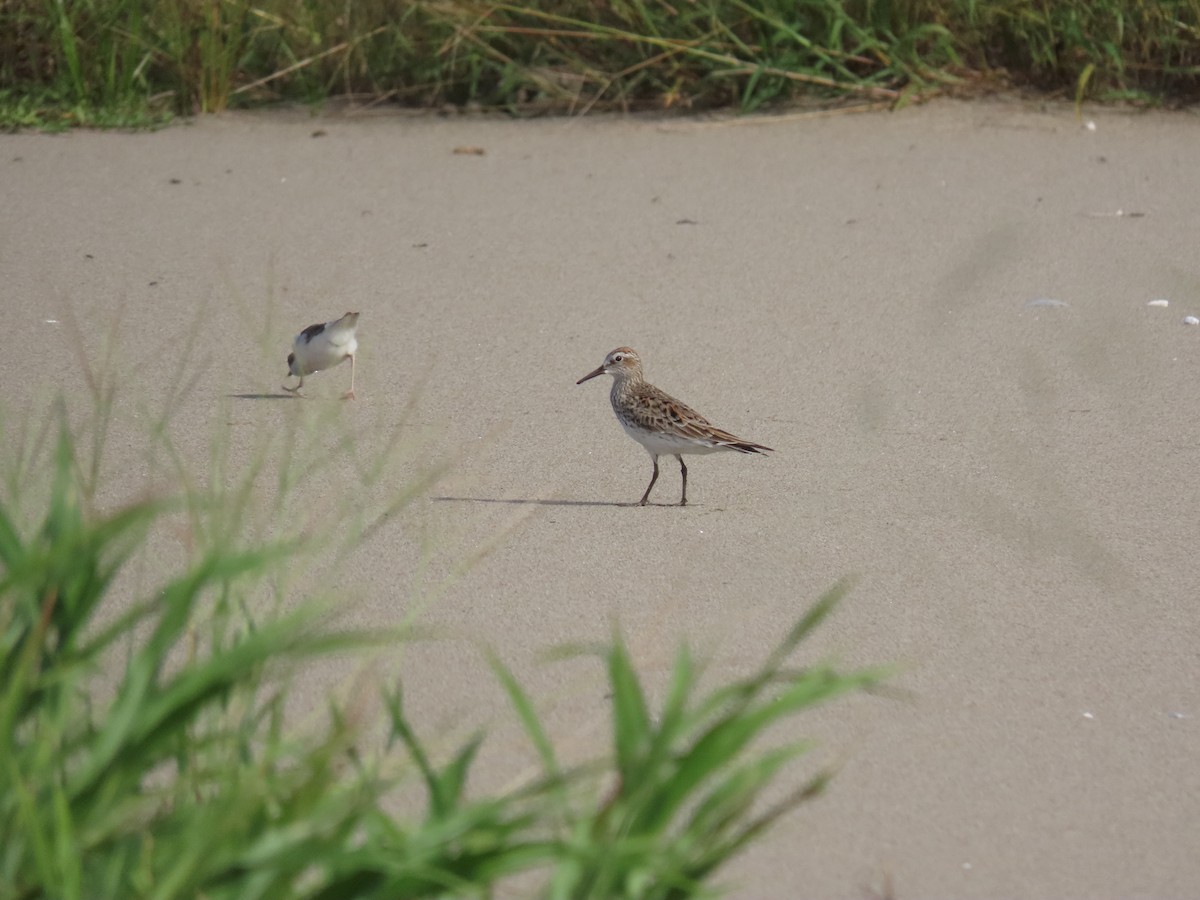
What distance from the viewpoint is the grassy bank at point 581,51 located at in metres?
11.5

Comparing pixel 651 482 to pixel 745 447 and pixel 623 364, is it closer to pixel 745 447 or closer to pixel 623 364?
pixel 745 447

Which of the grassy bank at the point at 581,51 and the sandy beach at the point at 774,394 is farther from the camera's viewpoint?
the grassy bank at the point at 581,51

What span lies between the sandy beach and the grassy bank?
318 millimetres

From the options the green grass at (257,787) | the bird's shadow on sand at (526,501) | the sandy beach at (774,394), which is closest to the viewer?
the green grass at (257,787)

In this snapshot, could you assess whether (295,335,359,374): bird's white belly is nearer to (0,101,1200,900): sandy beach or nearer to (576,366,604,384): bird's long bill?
(0,101,1200,900): sandy beach

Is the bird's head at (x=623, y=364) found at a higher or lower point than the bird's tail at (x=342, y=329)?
higher

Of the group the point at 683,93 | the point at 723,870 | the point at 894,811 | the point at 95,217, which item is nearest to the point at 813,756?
the point at 894,811

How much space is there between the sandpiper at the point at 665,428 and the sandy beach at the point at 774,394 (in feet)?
0.66

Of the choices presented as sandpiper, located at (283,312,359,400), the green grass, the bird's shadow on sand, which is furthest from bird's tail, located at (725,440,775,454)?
the green grass

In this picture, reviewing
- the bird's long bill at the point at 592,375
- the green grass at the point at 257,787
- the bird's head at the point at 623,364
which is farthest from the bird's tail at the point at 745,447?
the green grass at the point at 257,787

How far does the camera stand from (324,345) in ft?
25.4

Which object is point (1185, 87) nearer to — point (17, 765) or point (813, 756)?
point (813, 756)

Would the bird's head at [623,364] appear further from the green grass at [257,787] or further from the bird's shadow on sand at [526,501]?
the green grass at [257,787]

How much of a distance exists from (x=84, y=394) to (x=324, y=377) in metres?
1.41
